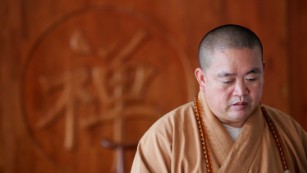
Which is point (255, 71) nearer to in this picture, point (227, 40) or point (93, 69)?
point (227, 40)

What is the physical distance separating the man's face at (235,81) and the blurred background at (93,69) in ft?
6.02

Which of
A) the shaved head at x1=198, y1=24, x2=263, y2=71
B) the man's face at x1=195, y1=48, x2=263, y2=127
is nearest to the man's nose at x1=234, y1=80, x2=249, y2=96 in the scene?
the man's face at x1=195, y1=48, x2=263, y2=127

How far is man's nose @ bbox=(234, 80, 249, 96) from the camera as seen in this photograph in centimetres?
153

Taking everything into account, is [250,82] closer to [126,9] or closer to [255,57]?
[255,57]

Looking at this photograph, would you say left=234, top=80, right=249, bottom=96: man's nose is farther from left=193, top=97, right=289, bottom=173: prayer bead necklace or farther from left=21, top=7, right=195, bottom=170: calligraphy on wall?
left=21, top=7, right=195, bottom=170: calligraphy on wall

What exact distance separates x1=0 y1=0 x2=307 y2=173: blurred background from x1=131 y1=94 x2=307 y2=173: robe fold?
1721 millimetres

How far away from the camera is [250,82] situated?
5.04ft

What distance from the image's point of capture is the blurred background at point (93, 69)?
132 inches

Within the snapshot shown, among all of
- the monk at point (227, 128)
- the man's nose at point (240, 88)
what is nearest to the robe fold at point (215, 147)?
the monk at point (227, 128)

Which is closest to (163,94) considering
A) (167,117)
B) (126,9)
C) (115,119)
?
(115,119)

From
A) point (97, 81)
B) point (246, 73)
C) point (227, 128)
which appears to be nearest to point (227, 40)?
point (246, 73)

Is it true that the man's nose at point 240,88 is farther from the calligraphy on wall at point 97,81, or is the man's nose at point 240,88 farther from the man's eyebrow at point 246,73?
the calligraphy on wall at point 97,81

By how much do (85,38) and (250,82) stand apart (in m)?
2.01

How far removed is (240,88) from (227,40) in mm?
147
